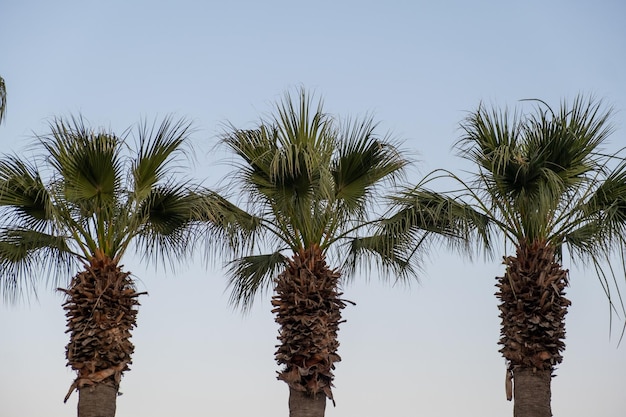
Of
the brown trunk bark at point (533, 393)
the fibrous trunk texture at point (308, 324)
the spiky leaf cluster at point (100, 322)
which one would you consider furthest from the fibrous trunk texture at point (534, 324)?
the spiky leaf cluster at point (100, 322)

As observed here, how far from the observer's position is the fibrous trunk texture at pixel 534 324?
16719 millimetres

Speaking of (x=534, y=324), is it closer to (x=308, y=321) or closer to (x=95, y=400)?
(x=308, y=321)

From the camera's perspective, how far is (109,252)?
17.0 m

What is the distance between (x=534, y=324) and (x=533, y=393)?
1023 mm

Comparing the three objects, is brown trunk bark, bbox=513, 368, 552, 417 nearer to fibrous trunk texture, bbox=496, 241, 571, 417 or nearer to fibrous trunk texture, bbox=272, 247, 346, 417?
fibrous trunk texture, bbox=496, 241, 571, 417

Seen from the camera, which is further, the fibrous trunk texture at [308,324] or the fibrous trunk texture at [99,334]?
the fibrous trunk texture at [308,324]

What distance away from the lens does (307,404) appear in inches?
671

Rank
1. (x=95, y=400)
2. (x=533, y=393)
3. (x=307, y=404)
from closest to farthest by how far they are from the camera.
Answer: (x=95, y=400)
(x=533, y=393)
(x=307, y=404)

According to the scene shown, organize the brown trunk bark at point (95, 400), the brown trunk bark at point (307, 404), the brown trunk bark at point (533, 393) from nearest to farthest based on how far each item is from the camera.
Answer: the brown trunk bark at point (95, 400) < the brown trunk bark at point (533, 393) < the brown trunk bark at point (307, 404)

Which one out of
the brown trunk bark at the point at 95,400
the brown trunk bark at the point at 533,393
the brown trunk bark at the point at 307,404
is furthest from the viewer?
the brown trunk bark at the point at 307,404

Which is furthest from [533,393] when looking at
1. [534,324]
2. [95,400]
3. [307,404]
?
[95,400]

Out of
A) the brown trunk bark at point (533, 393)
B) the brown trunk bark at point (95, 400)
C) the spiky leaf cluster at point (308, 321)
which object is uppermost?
the spiky leaf cluster at point (308, 321)

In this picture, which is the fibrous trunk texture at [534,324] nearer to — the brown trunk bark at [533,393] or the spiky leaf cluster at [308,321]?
the brown trunk bark at [533,393]

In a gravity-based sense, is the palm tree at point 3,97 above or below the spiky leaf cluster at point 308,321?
above
